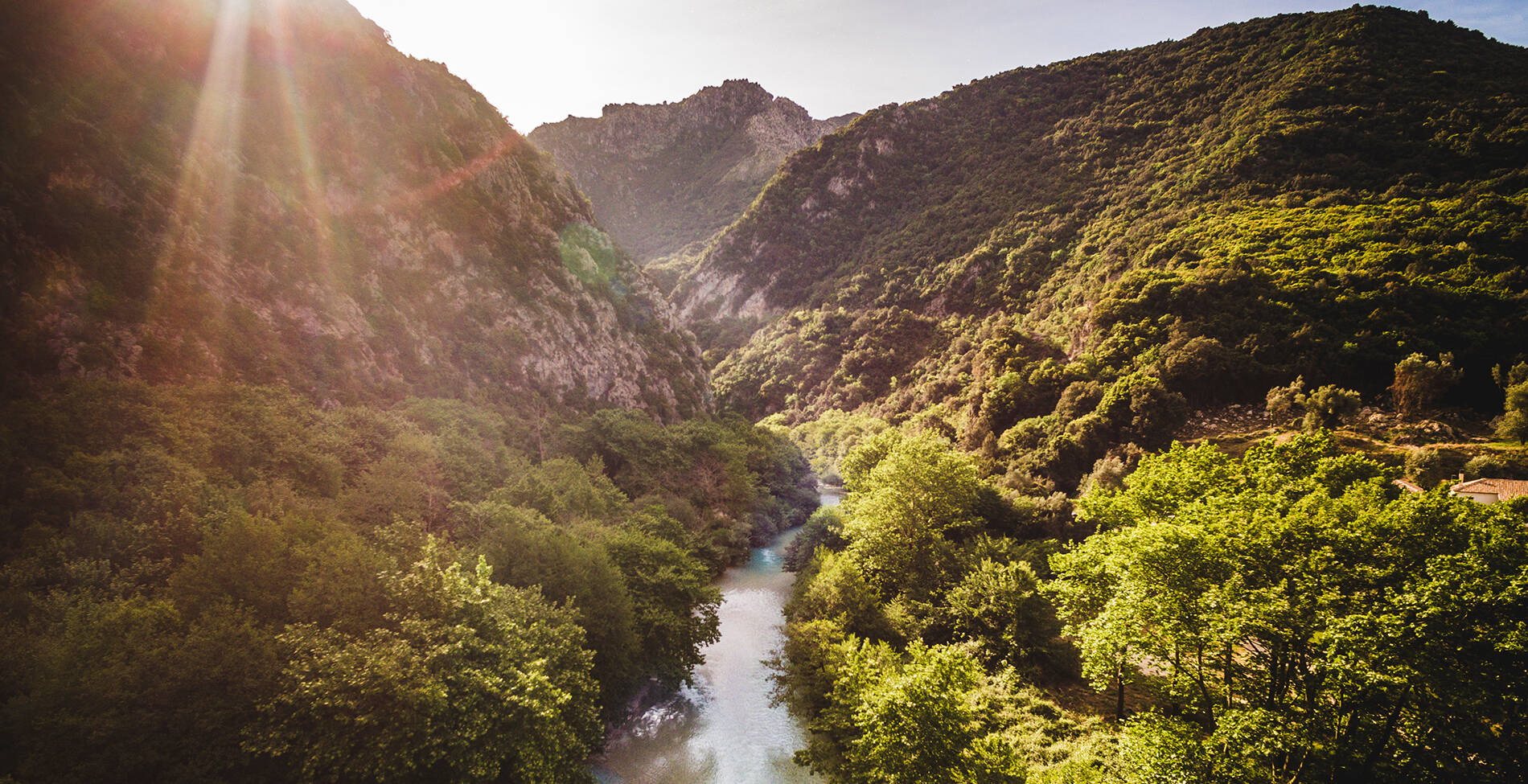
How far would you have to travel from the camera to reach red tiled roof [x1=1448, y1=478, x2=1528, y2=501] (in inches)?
870

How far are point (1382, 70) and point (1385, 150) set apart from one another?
20.8 metres

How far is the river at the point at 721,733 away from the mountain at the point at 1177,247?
23911 mm

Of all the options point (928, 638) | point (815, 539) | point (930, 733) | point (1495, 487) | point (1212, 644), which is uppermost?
point (1212, 644)

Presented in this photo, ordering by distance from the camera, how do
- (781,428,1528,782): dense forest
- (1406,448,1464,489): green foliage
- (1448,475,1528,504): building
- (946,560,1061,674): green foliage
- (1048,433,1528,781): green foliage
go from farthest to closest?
1. (1406,448,1464,489): green foliage
2. (946,560,1061,674): green foliage
3. (1448,475,1528,504): building
4. (781,428,1528,782): dense forest
5. (1048,433,1528,781): green foliage

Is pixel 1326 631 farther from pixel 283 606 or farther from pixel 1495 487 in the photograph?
pixel 283 606

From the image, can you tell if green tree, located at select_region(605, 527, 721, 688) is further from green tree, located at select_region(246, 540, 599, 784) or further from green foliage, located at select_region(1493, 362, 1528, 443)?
green foliage, located at select_region(1493, 362, 1528, 443)

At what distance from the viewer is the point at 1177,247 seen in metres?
53.4

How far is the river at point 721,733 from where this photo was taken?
75.9ft

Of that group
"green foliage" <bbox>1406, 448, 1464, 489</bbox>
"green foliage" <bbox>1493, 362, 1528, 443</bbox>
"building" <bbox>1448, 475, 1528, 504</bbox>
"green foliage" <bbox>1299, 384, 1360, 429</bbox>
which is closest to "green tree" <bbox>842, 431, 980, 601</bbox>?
"building" <bbox>1448, 475, 1528, 504</bbox>

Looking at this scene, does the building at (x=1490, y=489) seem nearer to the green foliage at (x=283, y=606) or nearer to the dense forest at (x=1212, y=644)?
the dense forest at (x=1212, y=644)

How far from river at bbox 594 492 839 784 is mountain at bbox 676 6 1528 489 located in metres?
23.9

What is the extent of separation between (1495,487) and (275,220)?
7040 centimetres

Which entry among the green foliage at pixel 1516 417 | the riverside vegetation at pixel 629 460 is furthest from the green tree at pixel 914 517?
the green foliage at pixel 1516 417

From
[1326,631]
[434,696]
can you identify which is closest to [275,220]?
[434,696]
